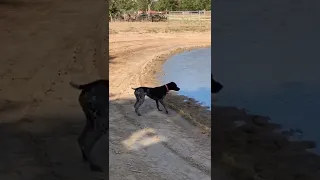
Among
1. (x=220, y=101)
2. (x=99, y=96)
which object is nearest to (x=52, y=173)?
(x=99, y=96)

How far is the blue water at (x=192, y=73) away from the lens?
3.78 m

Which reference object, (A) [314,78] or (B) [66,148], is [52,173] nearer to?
(B) [66,148]

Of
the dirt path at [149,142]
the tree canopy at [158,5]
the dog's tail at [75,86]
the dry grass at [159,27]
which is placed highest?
the tree canopy at [158,5]

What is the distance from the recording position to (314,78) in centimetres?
162

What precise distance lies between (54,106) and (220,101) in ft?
2.87

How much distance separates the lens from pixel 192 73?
14.8 ft

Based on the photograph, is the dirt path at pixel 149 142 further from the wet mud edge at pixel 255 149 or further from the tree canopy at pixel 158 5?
the tree canopy at pixel 158 5

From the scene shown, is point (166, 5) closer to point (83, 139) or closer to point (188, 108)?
point (188, 108)

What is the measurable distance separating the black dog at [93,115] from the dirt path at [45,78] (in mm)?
48

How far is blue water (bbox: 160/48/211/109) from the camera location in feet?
12.4

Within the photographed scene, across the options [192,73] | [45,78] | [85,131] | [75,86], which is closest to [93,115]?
[85,131]

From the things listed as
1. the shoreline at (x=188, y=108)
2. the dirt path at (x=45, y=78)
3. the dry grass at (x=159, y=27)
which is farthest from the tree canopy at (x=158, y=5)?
the dirt path at (x=45, y=78)

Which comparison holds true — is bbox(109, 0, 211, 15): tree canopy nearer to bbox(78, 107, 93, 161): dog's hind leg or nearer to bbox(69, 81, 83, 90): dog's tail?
bbox(69, 81, 83, 90): dog's tail

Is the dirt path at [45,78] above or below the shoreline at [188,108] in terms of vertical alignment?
above
